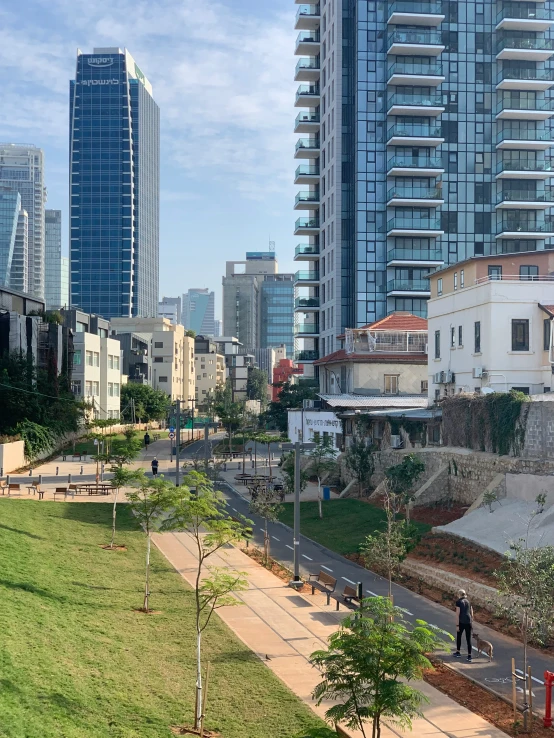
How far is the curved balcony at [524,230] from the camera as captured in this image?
85438 mm

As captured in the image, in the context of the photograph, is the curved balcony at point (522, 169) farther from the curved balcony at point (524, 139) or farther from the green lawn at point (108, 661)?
the green lawn at point (108, 661)

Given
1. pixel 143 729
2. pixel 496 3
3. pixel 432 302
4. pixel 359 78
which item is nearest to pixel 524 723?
pixel 143 729

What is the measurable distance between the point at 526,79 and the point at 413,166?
15733mm

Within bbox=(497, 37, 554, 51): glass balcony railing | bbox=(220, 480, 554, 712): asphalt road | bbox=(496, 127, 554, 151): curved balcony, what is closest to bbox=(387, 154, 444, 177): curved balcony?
bbox=(496, 127, 554, 151): curved balcony

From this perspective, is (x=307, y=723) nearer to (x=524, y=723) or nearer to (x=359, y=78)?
(x=524, y=723)

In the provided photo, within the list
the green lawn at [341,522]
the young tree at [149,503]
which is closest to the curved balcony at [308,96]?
the green lawn at [341,522]

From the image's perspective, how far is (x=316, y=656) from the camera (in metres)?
11.6

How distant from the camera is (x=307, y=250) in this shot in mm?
94812

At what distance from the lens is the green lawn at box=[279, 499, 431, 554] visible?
35.1 metres

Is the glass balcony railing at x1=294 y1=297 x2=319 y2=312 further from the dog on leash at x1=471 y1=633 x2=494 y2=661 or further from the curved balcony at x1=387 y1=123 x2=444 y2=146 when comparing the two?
the dog on leash at x1=471 y1=633 x2=494 y2=661

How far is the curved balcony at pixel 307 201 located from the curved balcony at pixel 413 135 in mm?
12616

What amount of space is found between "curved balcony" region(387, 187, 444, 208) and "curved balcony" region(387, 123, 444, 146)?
15.7 feet

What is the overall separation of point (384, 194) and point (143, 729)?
77.3 m

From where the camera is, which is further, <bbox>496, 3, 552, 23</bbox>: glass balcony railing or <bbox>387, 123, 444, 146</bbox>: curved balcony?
<bbox>496, 3, 552, 23</bbox>: glass balcony railing
